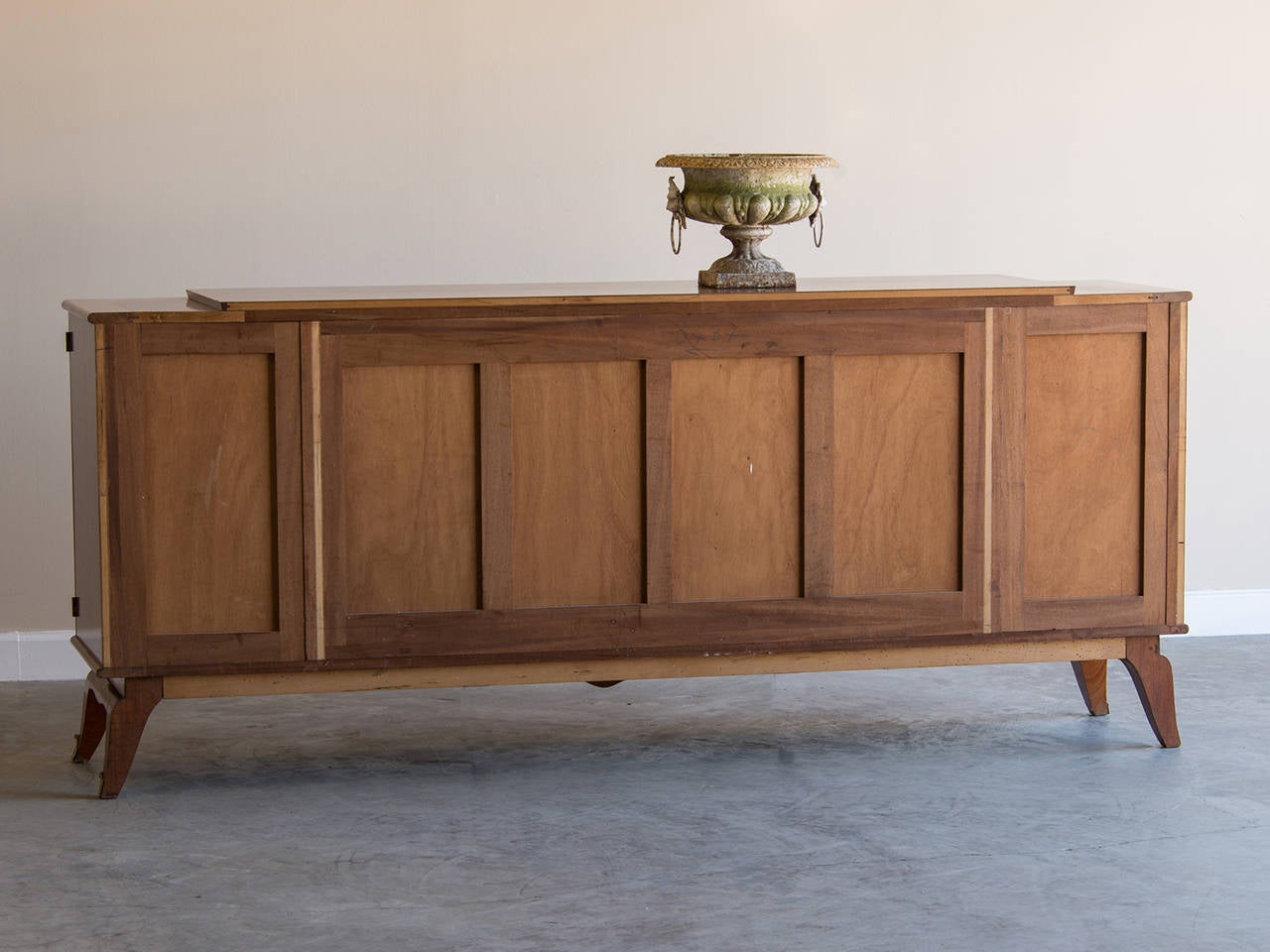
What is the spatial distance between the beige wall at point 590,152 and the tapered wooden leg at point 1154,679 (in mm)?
1215

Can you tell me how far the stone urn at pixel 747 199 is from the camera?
337 centimetres

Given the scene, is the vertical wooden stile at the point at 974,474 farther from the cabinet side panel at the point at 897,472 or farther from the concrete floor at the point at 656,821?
the concrete floor at the point at 656,821

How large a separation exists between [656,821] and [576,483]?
2.15ft

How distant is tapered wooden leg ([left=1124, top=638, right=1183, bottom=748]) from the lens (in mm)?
3502

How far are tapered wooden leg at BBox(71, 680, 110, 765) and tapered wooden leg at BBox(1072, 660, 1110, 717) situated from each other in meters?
2.08

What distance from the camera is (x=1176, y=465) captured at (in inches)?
135

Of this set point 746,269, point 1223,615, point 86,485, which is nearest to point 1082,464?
point 746,269

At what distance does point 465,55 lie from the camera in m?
4.21

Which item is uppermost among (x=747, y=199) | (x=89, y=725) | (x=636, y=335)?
(x=747, y=199)

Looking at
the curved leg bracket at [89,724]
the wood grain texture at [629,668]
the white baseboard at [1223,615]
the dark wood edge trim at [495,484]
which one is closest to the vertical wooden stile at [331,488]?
the wood grain texture at [629,668]

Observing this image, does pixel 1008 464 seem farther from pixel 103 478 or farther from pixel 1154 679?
pixel 103 478

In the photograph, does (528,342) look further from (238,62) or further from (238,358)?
(238,62)

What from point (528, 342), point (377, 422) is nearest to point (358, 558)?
point (377, 422)

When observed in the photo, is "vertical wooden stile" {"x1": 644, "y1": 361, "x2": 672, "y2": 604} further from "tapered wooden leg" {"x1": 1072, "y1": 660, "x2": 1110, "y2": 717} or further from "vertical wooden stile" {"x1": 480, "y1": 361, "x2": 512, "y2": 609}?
"tapered wooden leg" {"x1": 1072, "y1": 660, "x2": 1110, "y2": 717}
